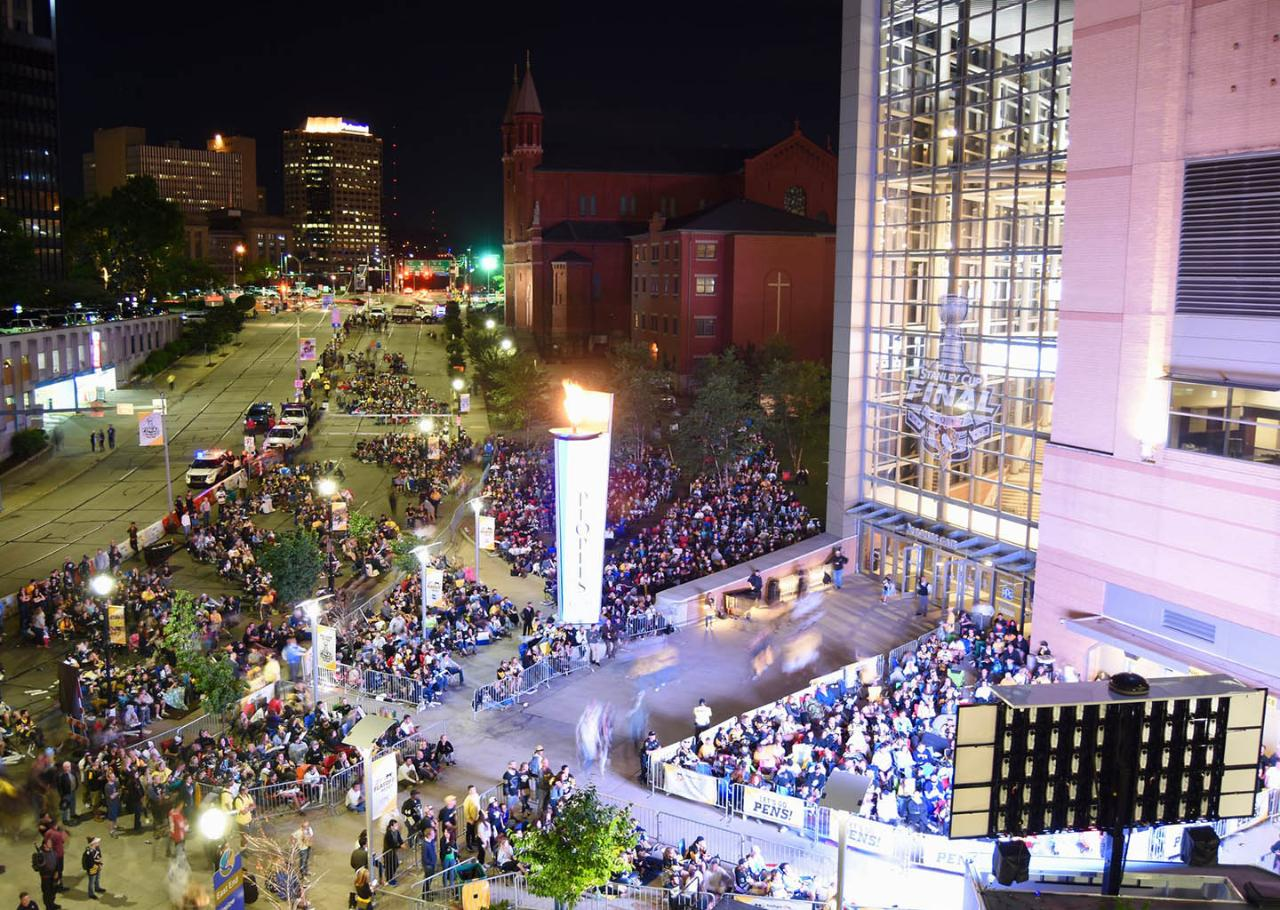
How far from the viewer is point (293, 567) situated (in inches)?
1131

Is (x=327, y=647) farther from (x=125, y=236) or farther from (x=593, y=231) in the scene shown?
(x=125, y=236)

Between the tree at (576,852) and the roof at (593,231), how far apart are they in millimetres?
78661

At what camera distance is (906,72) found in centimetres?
3344

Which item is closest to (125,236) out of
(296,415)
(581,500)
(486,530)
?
(296,415)

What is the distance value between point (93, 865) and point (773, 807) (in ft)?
35.5

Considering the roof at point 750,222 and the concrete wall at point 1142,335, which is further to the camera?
the roof at point 750,222

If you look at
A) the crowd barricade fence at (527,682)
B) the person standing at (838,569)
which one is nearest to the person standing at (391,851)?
the crowd barricade fence at (527,682)

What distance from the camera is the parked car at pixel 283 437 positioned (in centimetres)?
5128

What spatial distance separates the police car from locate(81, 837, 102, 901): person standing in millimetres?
29797

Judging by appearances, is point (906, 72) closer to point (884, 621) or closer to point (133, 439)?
point (884, 621)

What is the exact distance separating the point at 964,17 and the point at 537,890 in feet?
86.3

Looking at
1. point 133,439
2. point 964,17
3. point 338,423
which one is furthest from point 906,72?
point 133,439

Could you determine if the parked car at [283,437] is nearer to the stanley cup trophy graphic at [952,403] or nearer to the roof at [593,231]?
the stanley cup trophy graphic at [952,403]

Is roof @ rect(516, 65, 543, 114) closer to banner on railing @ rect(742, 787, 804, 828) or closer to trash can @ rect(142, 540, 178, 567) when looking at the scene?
trash can @ rect(142, 540, 178, 567)
